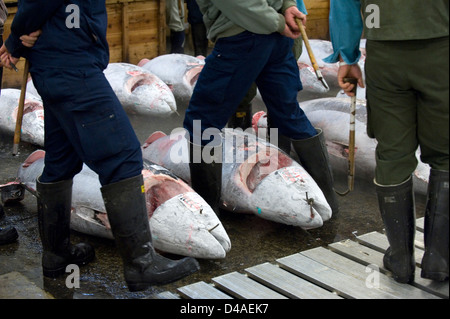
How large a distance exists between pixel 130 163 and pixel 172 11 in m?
5.07

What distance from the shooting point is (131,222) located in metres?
3.05

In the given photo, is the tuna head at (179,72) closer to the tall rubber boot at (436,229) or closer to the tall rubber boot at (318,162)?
the tall rubber boot at (318,162)

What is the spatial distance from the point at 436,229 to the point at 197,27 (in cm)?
538

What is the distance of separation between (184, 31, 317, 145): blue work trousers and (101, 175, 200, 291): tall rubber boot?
31.5 inches

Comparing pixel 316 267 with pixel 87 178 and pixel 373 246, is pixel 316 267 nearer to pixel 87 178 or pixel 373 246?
pixel 373 246

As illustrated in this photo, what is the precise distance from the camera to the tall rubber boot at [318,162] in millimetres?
4066

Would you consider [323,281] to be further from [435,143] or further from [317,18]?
[317,18]

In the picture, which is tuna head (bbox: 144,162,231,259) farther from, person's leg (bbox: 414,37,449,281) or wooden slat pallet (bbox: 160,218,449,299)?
person's leg (bbox: 414,37,449,281)

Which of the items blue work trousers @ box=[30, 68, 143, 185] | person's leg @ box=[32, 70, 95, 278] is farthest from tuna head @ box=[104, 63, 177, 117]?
blue work trousers @ box=[30, 68, 143, 185]

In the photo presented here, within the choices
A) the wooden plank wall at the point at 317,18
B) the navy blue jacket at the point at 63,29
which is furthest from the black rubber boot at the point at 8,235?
the wooden plank wall at the point at 317,18

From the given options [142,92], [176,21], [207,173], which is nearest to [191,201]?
[207,173]

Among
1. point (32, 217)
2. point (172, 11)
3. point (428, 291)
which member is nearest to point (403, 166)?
point (428, 291)

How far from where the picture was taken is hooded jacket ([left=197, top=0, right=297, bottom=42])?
3.53 metres

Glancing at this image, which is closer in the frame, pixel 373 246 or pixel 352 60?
pixel 352 60
